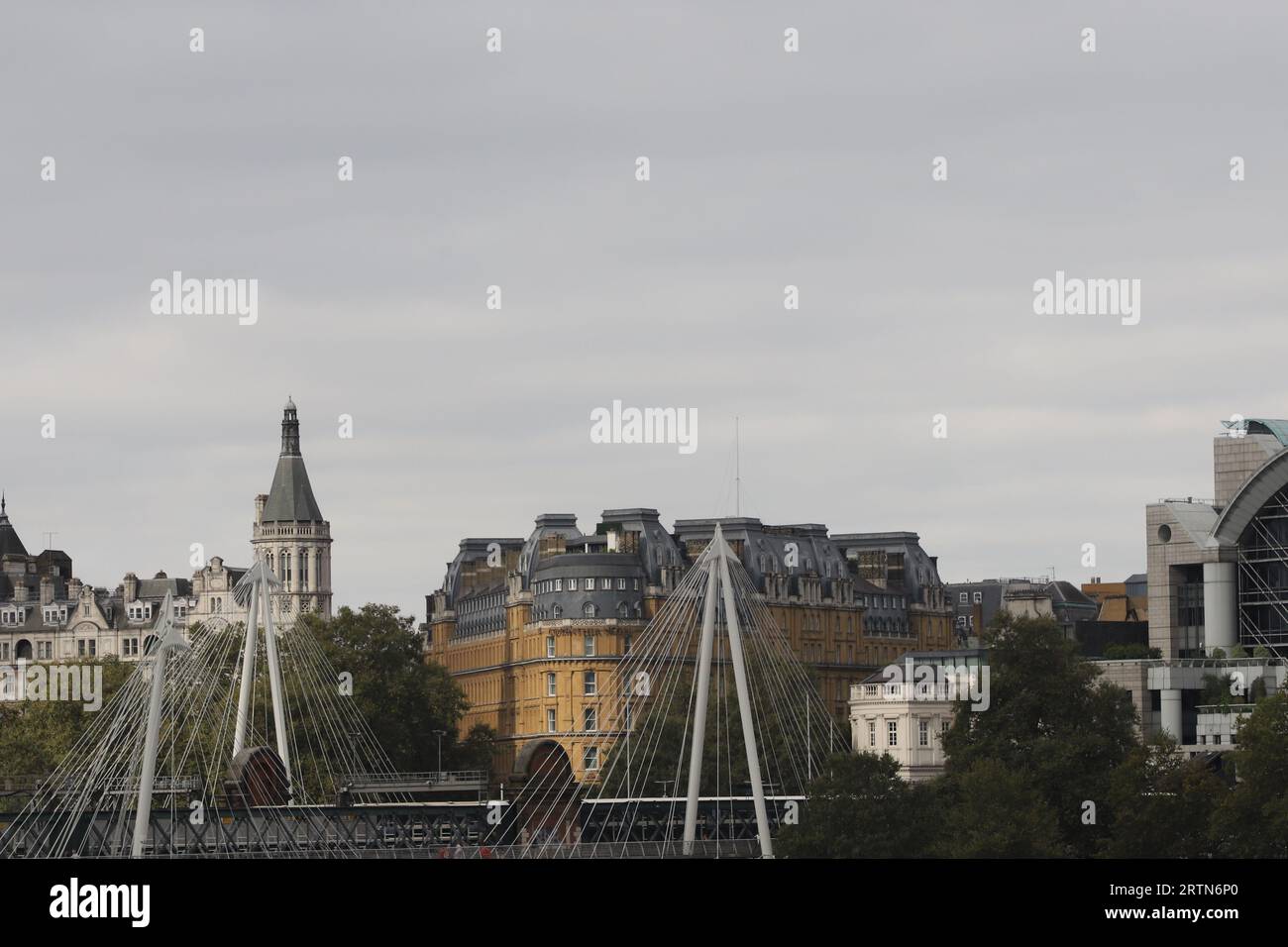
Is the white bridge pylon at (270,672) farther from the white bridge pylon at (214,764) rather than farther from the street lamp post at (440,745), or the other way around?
the street lamp post at (440,745)

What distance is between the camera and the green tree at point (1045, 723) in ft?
331

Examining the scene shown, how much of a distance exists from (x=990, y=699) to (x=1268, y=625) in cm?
4171

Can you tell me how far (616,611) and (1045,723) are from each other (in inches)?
2902

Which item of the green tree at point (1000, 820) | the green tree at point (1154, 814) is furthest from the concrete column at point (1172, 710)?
the green tree at point (1000, 820)

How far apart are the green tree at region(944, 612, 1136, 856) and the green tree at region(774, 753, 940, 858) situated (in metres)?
2.40

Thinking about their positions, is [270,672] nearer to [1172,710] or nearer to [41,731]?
[41,731]

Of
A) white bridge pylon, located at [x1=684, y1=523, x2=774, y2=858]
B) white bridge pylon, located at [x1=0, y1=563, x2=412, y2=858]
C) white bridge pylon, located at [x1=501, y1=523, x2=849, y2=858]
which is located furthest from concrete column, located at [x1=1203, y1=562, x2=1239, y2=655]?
white bridge pylon, located at [x1=684, y1=523, x2=774, y2=858]

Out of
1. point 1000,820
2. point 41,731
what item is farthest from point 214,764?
point 1000,820

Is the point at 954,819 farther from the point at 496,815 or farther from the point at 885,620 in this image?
the point at 885,620

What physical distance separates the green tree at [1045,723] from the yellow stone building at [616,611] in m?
58.8

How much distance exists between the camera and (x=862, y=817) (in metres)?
→ 100

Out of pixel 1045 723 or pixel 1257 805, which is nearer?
pixel 1257 805

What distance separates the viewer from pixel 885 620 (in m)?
192
